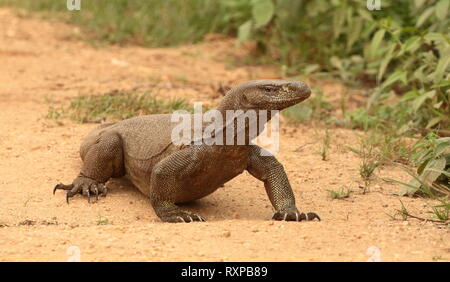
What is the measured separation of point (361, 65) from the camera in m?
10.2

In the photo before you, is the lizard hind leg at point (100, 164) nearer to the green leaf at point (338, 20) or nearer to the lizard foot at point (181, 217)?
the lizard foot at point (181, 217)

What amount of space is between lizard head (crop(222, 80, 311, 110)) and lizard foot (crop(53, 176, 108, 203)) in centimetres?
139

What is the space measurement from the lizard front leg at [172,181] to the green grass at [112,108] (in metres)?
2.25

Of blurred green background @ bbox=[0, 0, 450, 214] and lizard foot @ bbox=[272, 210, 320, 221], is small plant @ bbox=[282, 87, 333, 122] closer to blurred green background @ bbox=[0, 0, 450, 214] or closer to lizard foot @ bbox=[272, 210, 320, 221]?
blurred green background @ bbox=[0, 0, 450, 214]

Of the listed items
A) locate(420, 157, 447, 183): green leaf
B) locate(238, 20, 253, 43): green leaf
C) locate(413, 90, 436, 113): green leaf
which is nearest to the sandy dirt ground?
locate(420, 157, 447, 183): green leaf

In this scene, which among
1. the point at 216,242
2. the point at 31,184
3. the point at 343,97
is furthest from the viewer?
the point at 343,97

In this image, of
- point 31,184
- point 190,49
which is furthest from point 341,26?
point 31,184

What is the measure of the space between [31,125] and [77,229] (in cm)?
276

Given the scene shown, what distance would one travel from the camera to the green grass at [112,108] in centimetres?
802

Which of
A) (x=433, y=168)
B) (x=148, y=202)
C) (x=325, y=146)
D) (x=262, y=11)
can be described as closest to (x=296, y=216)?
(x=433, y=168)

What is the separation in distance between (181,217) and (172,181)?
25cm

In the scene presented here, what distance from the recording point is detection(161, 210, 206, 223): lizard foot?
5719mm

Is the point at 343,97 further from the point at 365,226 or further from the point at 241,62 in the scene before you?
the point at 365,226

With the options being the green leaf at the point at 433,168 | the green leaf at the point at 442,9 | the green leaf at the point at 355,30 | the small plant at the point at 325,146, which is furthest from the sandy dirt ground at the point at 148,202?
the green leaf at the point at 442,9
